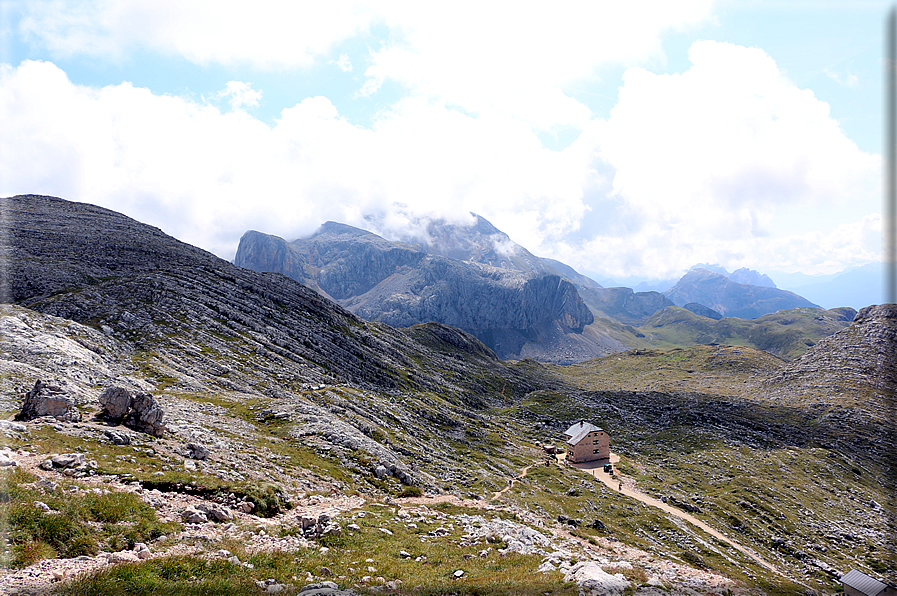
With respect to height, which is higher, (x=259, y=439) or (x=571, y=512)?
(x=259, y=439)

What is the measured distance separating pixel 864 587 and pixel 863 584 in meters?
0.33

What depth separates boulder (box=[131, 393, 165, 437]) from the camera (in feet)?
98.4

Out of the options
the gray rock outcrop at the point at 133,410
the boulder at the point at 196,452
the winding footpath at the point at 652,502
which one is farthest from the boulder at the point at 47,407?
the winding footpath at the point at 652,502

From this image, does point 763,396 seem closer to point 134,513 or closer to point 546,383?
point 546,383

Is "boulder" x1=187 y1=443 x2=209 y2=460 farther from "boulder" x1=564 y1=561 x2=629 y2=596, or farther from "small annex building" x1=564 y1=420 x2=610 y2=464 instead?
"small annex building" x1=564 y1=420 x2=610 y2=464

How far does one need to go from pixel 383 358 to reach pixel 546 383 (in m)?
93.2

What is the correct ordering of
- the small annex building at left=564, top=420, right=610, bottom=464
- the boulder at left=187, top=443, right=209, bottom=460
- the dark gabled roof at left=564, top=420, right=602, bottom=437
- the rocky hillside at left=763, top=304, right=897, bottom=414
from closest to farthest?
the boulder at left=187, top=443, right=209, bottom=460
the small annex building at left=564, top=420, right=610, bottom=464
the dark gabled roof at left=564, top=420, right=602, bottom=437
the rocky hillside at left=763, top=304, right=897, bottom=414

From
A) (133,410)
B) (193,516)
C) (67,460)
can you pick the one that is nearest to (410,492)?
(193,516)

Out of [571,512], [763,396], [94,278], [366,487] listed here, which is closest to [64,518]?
[366,487]

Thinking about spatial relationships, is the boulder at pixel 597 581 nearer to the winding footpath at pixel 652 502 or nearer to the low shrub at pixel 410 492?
the low shrub at pixel 410 492

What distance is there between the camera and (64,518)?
1412 centimetres

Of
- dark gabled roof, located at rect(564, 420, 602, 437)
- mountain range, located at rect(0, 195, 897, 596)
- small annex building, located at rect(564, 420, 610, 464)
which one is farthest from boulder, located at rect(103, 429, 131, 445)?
dark gabled roof, located at rect(564, 420, 602, 437)

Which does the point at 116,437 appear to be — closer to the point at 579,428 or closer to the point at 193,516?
the point at 193,516

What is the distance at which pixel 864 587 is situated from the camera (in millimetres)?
38094
